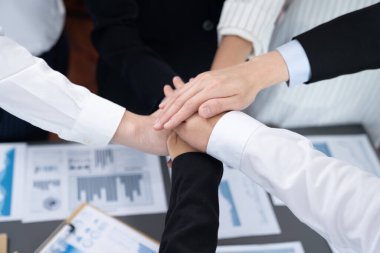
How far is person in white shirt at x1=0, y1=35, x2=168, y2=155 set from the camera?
90cm

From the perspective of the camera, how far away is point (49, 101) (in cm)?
93

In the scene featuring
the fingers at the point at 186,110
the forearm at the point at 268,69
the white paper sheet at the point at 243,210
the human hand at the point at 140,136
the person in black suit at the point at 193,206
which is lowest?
the white paper sheet at the point at 243,210

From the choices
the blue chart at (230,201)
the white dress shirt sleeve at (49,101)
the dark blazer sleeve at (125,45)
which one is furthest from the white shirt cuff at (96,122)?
the blue chart at (230,201)

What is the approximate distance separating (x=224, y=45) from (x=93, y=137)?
Result: 0.44 meters

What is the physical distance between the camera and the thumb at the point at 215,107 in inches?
38.0

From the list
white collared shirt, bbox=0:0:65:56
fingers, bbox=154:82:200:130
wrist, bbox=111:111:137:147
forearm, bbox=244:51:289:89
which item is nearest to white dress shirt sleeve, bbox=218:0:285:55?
forearm, bbox=244:51:289:89

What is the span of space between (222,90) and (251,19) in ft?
0.91

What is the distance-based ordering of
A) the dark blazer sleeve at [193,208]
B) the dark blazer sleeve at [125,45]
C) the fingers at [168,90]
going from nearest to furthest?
the dark blazer sleeve at [193,208] → the fingers at [168,90] → the dark blazer sleeve at [125,45]

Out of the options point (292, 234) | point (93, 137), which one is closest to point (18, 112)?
point (93, 137)

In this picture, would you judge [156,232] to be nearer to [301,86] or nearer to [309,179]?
[309,179]

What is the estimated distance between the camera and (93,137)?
A: 0.99 m

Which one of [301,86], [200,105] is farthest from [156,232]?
[301,86]

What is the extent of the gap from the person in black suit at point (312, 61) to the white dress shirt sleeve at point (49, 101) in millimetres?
142

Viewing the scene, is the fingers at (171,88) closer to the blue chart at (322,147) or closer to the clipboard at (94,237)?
the clipboard at (94,237)
